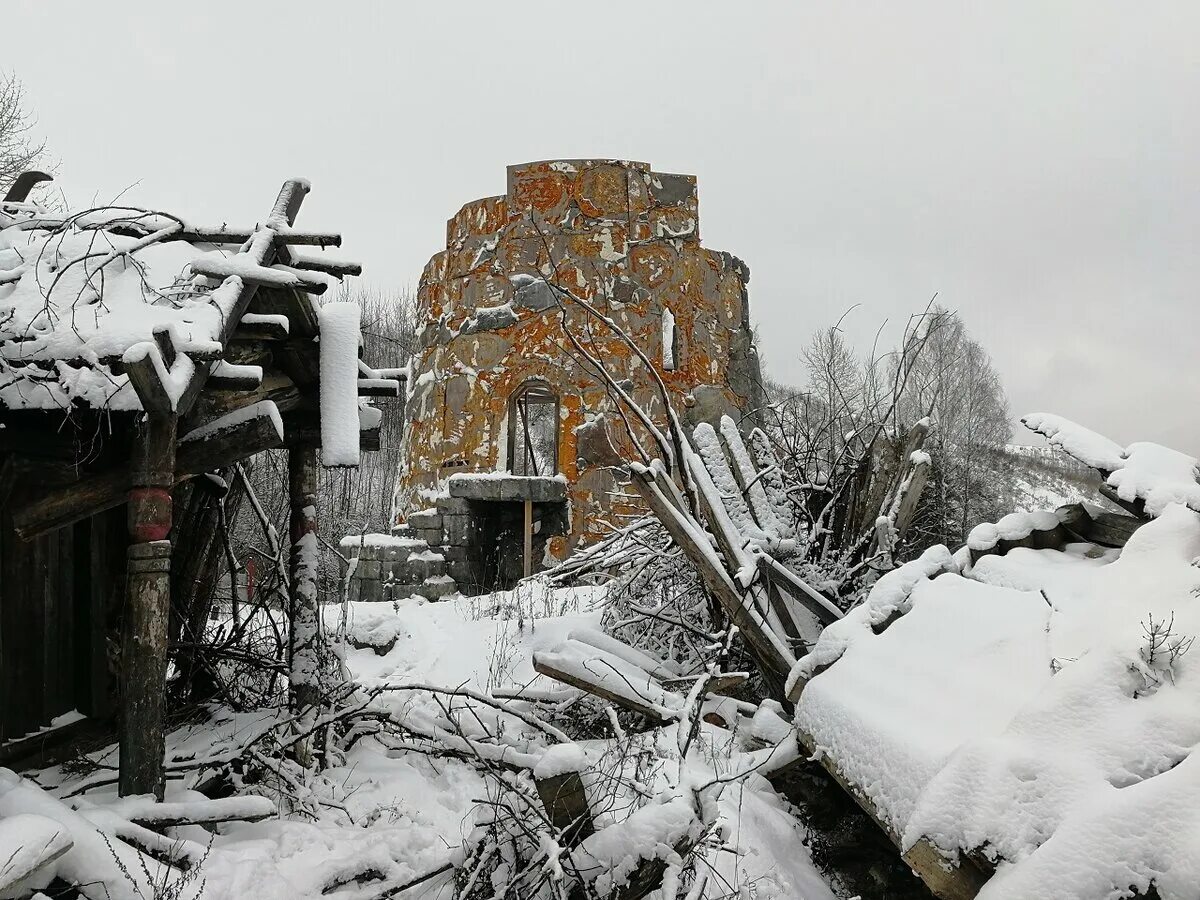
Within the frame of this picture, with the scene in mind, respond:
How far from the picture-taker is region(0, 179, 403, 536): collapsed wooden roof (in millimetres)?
3416

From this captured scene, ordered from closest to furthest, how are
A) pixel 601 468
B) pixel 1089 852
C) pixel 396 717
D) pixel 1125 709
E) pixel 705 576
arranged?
pixel 1089 852
pixel 1125 709
pixel 396 717
pixel 705 576
pixel 601 468

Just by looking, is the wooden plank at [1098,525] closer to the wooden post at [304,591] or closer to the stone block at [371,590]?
the wooden post at [304,591]

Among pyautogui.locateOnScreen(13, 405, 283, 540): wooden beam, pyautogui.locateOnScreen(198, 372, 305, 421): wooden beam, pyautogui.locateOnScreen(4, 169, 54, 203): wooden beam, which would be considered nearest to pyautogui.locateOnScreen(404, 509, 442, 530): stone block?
pyautogui.locateOnScreen(198, 372, 305, 421): wooden beam

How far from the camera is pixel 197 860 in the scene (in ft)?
11.5

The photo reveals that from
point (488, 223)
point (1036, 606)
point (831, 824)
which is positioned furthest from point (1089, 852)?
point (488, 223)

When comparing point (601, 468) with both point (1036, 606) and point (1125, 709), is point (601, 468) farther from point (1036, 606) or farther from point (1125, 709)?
point (1125, 709)

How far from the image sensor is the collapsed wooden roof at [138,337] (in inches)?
134

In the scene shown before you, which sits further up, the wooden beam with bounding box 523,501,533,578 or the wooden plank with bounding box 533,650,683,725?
the wooden plank with bounding box 533,650,683,725

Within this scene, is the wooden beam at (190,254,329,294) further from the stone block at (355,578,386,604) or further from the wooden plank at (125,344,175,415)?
the stone block at (355,578,386,604)

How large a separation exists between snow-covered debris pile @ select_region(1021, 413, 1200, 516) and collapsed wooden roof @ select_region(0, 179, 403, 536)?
11.1ft

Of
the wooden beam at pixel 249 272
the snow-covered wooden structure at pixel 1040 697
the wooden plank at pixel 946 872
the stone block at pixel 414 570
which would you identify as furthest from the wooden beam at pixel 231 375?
the stone block at pixel 414 570

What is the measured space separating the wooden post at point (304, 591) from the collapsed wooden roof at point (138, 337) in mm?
663

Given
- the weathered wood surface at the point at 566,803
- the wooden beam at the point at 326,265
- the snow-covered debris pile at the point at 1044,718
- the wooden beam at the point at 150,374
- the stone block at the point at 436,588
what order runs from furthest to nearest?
the stone block at the point at 436,588, the wooden beam at the point at 326,265, the wooden beam at the point at 150,374, the weathered wood surface at the point at 566,803, the snow-covered debris pile at the point at 1044,718

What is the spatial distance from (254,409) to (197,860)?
1.92 m
